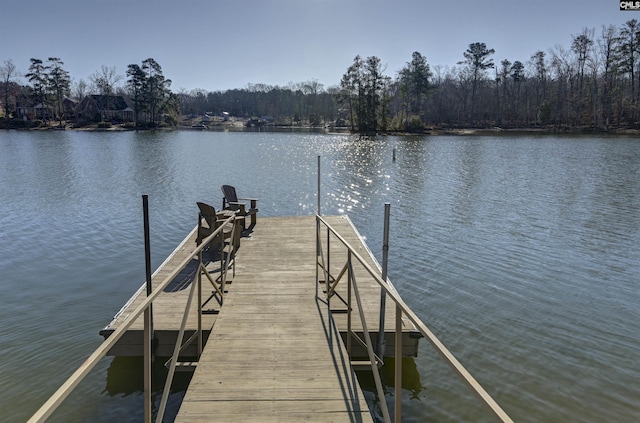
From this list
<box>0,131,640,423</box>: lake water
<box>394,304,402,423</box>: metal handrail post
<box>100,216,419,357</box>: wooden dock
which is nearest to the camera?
<box>394,304,402,423</box>: metal handrail post

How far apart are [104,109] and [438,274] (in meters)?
91.6

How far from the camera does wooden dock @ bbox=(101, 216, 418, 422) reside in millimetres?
3541

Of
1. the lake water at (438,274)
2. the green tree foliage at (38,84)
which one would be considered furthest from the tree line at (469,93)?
the lake water at (438,274)

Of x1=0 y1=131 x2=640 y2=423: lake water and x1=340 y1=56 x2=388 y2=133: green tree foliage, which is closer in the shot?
x1=0 y1=131 x2=640 y2=423: lake water

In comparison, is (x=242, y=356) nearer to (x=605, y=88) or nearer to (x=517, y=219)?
(x=517, y=219)

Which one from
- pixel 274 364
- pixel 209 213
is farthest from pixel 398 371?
pixel 209 213

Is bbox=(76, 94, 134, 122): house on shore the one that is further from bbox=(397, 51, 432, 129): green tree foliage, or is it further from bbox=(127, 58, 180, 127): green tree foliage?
bbox=(397, 51, 432, 129): green tree foliage

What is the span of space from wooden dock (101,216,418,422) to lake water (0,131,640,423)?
0.94 metres

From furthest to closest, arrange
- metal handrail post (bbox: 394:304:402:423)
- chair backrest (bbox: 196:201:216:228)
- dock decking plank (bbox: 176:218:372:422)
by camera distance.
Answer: chair backrest (bbox: 196:201:216:228) < dock decking plank (bbox: 176:218:372:422) < metal handrail post (bbox: 394:304:402:423)

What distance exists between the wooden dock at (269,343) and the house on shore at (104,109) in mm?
86136

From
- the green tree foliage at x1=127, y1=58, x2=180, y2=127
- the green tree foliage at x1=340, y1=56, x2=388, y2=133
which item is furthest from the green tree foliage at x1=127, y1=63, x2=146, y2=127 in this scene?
the green tree foliage at x1=340, y1=56, x2=388, y2=133

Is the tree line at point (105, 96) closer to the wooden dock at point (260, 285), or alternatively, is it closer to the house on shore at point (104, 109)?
the house on shore at point (104, 109)

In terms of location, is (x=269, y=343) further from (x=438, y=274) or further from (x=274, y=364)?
(x=438, y=274)

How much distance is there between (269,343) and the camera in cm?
468
